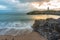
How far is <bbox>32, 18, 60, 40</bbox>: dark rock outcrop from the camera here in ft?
13.9

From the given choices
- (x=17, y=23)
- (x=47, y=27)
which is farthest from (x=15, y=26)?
(x=47, y=27)

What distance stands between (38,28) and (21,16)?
805 mm

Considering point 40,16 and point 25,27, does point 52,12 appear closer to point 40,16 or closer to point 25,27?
point 40,16

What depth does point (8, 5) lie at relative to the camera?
533cm

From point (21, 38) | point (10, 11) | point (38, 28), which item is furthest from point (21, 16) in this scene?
point (21, 38)

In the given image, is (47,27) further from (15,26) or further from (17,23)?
(15,26)

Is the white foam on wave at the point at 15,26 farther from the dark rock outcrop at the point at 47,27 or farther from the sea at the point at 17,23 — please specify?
the dark rock outcrop at the point at 47,27

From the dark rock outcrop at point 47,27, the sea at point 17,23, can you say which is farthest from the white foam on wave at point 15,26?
the dark rock outcrop at point 47,27

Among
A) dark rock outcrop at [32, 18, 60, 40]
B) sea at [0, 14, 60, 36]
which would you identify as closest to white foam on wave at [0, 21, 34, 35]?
sea at [0, 14, 60, 36]

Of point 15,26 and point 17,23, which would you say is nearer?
point 17,23

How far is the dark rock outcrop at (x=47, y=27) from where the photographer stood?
4.23 m

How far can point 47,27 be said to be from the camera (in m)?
4.84

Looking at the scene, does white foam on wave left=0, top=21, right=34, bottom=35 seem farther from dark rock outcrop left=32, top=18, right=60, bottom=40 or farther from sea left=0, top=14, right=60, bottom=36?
dark rock outcrop left=32, top=18, right=60, bottom=40

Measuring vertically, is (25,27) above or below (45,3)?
below
